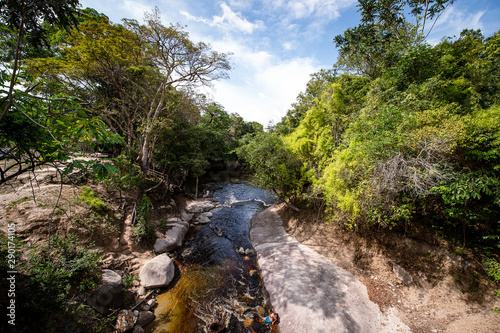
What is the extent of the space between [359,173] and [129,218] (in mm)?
10925

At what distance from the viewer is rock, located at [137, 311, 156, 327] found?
17.8 ft

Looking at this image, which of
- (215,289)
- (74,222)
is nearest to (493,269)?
(215,289)

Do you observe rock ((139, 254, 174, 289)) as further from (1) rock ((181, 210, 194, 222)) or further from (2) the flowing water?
(1) rock ((181, 210, 194, 222))

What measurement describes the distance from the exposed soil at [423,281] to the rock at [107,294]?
829 centimetres

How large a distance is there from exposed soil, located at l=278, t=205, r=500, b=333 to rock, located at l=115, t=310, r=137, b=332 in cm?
772

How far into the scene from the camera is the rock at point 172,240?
8.77 m

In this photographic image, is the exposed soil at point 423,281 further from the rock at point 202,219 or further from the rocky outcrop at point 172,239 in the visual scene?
the rock at point 202,219

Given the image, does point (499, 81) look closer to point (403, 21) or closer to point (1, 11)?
point (403, 21)

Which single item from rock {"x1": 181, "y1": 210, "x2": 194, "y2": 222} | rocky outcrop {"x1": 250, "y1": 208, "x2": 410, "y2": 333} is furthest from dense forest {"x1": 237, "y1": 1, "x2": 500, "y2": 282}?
rock {"x1": 181, "y1": 210, "x2": 194, "y2": 222}

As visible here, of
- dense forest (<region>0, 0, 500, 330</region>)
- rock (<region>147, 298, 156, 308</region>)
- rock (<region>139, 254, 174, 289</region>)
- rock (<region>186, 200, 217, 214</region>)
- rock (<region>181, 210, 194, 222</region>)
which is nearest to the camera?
dense forest (<region>0, 0, 500, 330</region>)

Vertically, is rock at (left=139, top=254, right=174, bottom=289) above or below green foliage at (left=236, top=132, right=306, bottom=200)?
below

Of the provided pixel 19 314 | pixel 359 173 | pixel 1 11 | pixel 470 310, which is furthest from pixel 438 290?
pixel 1 11

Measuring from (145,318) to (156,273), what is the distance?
1584 mm

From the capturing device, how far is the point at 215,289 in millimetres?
6949
